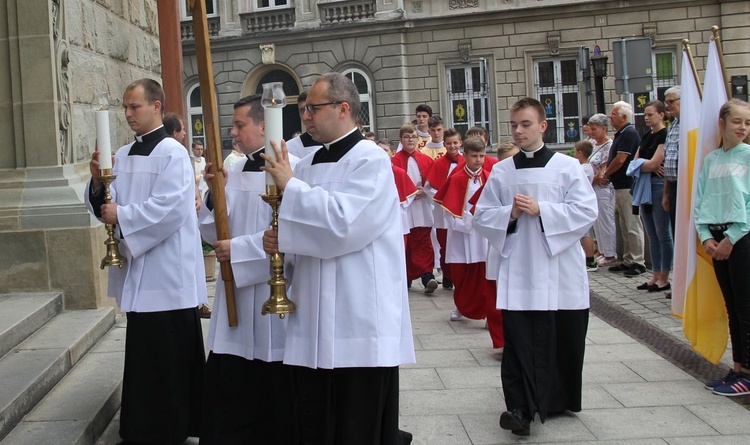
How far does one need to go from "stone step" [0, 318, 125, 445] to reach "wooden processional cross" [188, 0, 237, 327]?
109 cm

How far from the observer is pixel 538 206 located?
17.5ft

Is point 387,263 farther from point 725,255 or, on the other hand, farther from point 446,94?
point 446,94

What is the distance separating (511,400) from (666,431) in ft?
2.99

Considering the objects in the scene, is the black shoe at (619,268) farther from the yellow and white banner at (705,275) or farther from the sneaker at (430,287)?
the yellow and white banner at (705,275)

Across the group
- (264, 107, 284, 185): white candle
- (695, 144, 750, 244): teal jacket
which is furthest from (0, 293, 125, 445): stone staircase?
(695, 144, 750, 244): teal jacket

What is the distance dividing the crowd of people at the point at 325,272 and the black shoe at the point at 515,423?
11 millimetres

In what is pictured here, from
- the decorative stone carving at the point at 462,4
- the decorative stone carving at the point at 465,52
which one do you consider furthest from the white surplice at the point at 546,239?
the decorative stone carving at the point at 462,4

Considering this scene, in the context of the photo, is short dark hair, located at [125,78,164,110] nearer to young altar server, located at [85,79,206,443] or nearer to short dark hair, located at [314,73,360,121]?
young altar server, located at [85,79,206,443]

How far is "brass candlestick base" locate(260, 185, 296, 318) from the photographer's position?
3783 mm

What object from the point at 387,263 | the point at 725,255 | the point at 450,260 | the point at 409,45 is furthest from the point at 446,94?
the point at 387,263

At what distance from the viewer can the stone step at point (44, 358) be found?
15.7ft

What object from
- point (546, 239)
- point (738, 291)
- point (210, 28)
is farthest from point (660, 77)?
point (546, 239)

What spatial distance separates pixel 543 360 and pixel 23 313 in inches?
138

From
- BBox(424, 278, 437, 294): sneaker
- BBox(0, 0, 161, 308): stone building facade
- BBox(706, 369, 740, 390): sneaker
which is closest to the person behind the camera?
BBox(706, 369, 740, 390): sneaker
